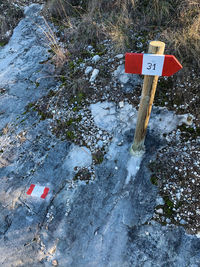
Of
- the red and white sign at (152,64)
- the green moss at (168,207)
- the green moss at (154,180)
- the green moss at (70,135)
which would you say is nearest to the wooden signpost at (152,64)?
the red and white sign at (152,64)

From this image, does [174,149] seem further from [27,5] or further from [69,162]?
[27,5]

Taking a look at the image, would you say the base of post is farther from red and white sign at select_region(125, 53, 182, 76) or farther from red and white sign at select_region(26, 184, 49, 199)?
red and white sign at select_region(26, 184, 49, 199)

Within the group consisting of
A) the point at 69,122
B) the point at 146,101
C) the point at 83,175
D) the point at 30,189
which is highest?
the point at 146,101

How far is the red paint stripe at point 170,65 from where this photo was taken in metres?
1.79

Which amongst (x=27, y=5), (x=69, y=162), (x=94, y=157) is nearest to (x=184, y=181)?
(x=94, y=157)

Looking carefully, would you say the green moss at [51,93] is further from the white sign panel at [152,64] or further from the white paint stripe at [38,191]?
the white sign panel at [152,64]

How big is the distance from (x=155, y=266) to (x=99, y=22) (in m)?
4.34

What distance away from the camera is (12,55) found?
4.87m

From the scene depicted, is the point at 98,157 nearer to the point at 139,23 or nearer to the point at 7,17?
the point at 139,23

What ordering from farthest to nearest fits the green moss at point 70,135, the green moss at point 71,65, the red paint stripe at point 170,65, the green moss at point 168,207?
1. the green moss at point 71,65
2. the green moss at point 70,135
3. the green moss at point 168,207
4. the red paint stripe at point 170,65

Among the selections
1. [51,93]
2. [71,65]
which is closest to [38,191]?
[51,93]

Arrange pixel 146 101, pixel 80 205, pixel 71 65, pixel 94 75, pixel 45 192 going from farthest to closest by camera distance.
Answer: pixel 71 65
pixel 94 75
pixel 45 192
pixel 80 205
pixel 146 101

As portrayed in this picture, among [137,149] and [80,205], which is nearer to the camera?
[80,205]

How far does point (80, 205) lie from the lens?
8.67 feet
